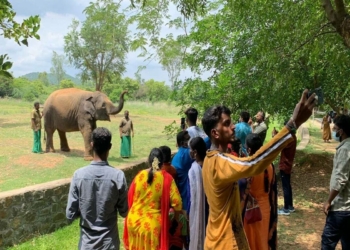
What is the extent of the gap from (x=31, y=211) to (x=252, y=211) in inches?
132

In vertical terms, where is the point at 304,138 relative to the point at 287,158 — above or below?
below

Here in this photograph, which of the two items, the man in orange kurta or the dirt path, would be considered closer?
the man in orange kurta

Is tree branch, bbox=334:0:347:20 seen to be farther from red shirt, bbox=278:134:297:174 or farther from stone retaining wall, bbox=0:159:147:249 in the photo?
stone retaining wall, bbox=0:159:147:249

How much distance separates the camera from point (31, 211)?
533cm

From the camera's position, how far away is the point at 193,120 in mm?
5074

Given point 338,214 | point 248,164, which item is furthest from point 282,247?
point 248,164

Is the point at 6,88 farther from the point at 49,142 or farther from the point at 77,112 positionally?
the point at 77,112

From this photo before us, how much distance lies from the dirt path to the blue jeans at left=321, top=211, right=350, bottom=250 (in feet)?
4.52

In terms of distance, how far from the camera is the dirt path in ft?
17.6

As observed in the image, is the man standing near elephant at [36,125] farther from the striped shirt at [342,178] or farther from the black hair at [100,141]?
the striped shirt at [342,178]

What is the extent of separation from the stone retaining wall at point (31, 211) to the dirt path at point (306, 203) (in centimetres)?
337

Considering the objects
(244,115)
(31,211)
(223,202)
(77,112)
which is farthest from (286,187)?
(77,112)

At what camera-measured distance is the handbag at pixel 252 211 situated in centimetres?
357

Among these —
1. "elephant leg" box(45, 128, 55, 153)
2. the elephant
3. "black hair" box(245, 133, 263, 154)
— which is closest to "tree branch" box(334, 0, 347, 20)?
"black hair" box(245, 133, 263, 154)
